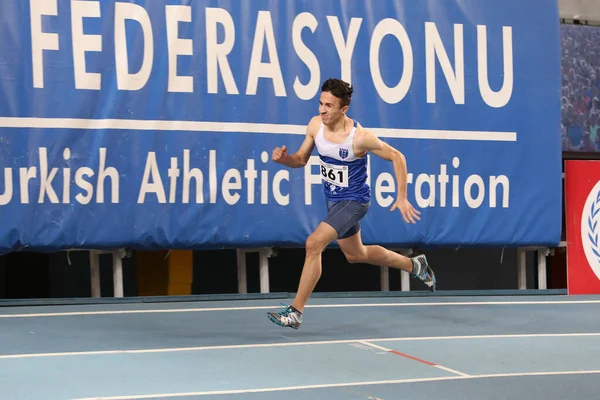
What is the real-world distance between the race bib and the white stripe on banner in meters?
2.18

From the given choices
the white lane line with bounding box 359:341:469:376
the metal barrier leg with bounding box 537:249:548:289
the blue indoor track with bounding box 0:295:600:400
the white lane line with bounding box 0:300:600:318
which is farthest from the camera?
the metal barrier leg with bounding box 537:249:548:289

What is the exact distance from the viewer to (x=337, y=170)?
287 inches

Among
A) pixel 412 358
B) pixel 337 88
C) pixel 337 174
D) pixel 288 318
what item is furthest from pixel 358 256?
pixel 412 358

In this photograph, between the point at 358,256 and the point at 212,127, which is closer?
the point at 358,256

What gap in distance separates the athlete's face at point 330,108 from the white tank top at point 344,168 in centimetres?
15

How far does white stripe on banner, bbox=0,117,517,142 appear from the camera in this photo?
8727 millimetres

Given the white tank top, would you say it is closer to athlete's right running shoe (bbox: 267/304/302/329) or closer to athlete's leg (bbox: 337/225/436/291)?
athlete's leg (bbox: 337/225/436/291)

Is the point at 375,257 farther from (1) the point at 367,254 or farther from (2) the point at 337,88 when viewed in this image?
(2) the point at 337,88

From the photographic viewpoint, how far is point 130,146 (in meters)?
9.01

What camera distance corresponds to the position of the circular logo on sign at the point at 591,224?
32.4 feet

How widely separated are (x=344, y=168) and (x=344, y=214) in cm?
34

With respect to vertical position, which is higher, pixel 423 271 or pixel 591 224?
pixel 591 224

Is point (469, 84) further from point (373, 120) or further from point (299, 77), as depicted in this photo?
point (299, 77)

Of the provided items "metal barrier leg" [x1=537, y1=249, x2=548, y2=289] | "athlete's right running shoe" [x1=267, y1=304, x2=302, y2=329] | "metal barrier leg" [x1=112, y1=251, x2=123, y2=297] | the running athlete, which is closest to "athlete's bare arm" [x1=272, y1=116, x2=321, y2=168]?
the running athlete
